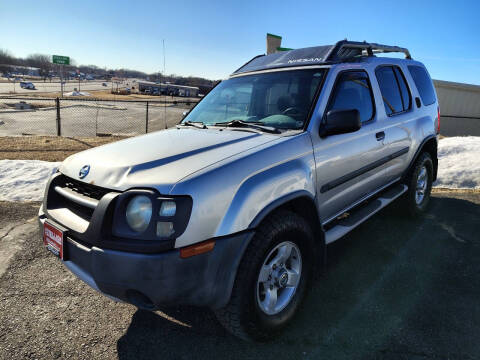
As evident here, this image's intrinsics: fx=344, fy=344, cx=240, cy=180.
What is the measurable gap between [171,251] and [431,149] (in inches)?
166

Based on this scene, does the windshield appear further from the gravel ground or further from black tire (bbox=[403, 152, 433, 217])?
black tire (bbox=[403, 152, 433, 217])

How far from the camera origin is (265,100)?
3166 millimetres

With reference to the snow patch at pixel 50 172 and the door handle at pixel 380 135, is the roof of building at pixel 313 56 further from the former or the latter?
the snow patch at pixel 50 172

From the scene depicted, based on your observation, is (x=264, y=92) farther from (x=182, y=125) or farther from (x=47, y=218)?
(x=47, y=218)

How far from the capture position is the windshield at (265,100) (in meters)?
2.85

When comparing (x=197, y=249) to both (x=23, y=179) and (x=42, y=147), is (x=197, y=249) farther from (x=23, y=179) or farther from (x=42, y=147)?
(x=42, y=147)

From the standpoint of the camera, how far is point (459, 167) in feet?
22.7

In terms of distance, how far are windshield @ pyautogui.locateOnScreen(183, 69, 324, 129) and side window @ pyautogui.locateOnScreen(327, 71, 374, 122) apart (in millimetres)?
206

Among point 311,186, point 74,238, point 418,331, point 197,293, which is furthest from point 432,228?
point 74,238

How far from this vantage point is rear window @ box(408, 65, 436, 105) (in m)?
4.39

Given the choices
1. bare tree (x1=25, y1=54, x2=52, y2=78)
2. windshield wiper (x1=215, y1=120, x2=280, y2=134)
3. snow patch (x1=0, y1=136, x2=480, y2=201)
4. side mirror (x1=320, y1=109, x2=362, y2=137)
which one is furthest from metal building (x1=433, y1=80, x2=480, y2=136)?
bare tree (x1=25, y1=54, x2=52, y2=78)

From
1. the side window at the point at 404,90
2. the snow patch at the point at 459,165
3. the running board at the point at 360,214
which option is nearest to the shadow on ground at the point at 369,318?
the running board at the point at 360,214

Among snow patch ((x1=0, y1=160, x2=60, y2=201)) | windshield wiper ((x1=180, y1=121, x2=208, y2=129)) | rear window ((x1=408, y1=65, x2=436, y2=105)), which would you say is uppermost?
rear window ((x1=408, y1=65, x2=436, y2=105))

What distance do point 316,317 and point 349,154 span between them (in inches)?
53.1
